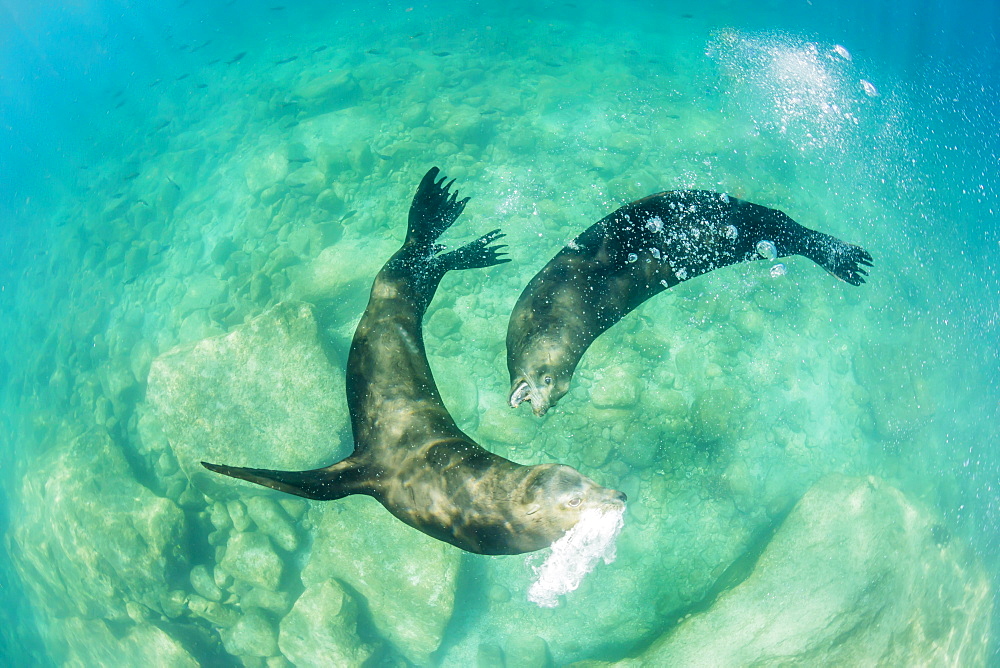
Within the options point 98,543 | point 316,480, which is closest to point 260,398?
point 98,543

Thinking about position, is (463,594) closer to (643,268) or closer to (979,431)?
(643,268)

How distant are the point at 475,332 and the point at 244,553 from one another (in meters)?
4.87

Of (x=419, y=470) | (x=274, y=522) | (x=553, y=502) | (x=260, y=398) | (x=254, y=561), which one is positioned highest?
(x=553, y=502)

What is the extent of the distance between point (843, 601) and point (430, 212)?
23.8 feet

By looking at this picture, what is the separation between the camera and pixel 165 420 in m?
8.04

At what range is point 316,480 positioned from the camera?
11.1ft

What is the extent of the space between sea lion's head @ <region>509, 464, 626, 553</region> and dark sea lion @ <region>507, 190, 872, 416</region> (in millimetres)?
1098

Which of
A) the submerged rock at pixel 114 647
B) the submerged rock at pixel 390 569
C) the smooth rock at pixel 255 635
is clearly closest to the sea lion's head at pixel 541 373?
the submerged rock at pixel 390 569

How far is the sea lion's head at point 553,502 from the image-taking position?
2613mm

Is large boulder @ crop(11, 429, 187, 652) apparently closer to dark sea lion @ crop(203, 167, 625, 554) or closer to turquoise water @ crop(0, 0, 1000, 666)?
turquoise water @ crop(0, 0, 1000, 666)

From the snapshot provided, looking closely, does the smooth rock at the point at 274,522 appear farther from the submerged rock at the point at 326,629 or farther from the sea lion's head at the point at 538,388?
the sea lion's head at the point at 538,388

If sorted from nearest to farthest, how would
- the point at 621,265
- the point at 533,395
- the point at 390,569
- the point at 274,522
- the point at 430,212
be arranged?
the point at 533,395 → the point at 621,265 → the point at 430,212 → the point at 390,569 → the point at 274,522

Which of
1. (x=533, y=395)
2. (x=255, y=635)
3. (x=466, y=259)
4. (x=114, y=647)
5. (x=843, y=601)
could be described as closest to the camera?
(x=533, y=395)

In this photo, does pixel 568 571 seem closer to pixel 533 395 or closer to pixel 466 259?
pixel 533 395
